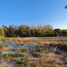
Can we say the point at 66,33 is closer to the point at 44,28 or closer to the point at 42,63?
the point at 44,28

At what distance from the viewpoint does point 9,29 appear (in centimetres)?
3469

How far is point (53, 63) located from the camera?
262 inches

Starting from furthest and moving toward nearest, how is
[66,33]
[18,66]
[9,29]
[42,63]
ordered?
[9,29], [66,33], [42,63], [18,66]

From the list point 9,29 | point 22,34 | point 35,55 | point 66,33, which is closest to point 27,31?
point 22,34

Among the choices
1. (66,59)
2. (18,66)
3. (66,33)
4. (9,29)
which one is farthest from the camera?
(9,29)

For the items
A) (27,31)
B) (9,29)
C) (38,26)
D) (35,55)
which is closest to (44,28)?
(38,26)

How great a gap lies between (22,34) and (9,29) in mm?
2958

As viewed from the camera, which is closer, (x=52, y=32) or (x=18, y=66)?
(x=18, y=66)

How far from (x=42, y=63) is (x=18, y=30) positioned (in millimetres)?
28053

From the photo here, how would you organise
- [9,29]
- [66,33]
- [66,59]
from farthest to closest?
1. [9,29]
2. [66,33]
3. [66,59]

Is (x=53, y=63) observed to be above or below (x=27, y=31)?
→ below

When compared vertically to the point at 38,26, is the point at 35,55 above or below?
below

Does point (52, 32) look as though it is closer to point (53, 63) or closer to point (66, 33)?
point (66, 33)

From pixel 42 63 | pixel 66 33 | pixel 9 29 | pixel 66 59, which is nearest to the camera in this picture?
pixel 42 63
